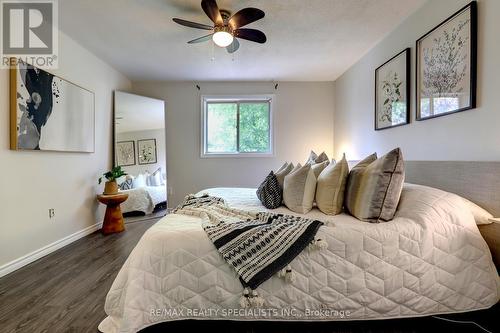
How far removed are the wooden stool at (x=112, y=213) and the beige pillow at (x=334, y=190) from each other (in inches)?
109

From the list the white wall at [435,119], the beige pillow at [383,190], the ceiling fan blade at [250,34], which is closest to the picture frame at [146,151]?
the ceiling fan blade at [250,34]

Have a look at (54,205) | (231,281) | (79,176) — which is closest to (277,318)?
(231,281)

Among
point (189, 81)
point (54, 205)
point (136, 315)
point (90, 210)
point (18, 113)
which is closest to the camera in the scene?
point (136, 315)

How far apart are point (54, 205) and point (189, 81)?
286cm

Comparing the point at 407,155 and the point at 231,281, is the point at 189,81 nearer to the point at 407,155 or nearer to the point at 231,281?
the point at 407,155

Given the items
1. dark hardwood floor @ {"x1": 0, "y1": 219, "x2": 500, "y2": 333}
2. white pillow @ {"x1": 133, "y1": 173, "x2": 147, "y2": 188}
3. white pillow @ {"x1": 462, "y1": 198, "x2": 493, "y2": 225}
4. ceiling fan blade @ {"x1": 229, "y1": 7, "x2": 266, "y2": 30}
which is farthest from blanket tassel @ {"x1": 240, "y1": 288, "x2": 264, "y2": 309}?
white pillow @ {"x1": 133, "y1": 173, "x2": 147, "y2": 188}

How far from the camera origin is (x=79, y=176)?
10.7 feet

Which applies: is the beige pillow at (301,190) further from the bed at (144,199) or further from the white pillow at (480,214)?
the bed at (144,199)

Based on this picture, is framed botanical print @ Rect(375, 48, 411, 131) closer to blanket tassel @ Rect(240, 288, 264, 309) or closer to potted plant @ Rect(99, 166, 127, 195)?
blanket tassel @ Rect(240, 288, 264, 309)

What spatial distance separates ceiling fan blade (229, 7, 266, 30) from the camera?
210cm

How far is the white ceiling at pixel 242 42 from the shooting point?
7.82 feet

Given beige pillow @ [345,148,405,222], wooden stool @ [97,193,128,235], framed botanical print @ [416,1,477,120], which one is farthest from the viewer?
wooden stool @ [97,193,128,235]

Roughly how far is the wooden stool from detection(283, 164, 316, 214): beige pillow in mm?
2499

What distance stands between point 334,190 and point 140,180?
3342 mm
